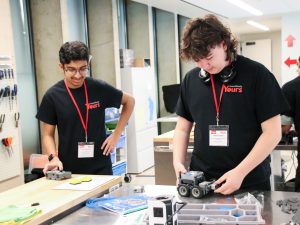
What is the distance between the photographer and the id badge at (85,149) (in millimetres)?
Answer: 2229

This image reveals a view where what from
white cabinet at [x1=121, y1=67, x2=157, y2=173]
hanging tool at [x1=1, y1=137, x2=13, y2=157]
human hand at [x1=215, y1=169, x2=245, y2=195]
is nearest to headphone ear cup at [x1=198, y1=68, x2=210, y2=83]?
human hand at [x1=215, y1=169, x2=245, y2=195]

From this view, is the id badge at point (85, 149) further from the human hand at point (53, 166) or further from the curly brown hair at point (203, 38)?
the curly brown hair at point (203, 38)

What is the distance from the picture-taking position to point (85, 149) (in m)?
2.23

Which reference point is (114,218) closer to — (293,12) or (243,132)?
(243,132)

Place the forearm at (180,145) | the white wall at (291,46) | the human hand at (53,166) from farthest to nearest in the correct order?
the white wall at (291,46) < the human hand at (53,166) < the forearm at (180,145)

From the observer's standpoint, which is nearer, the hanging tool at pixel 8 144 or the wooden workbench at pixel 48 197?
the wooden workbench at pixel 48 197

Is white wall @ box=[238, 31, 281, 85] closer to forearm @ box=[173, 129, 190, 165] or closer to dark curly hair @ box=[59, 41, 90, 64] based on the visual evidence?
dark curly hair @ box=[59, 41, 90, 64]

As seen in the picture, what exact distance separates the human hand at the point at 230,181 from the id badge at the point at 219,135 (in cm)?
15

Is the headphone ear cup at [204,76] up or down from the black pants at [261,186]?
up

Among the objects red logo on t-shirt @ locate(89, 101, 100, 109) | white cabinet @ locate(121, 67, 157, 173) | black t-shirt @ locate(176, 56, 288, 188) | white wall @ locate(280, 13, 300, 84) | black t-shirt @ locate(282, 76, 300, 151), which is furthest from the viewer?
white wall @ locate(280, 13, 300, 84)

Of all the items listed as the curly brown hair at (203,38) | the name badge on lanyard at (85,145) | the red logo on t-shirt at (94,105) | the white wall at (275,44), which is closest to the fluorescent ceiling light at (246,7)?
the white wall at (275,44)

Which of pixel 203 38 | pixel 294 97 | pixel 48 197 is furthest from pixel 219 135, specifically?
pixel 294 97

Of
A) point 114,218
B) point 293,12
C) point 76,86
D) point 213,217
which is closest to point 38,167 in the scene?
point 76,86

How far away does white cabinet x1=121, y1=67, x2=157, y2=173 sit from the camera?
5.42 metres
